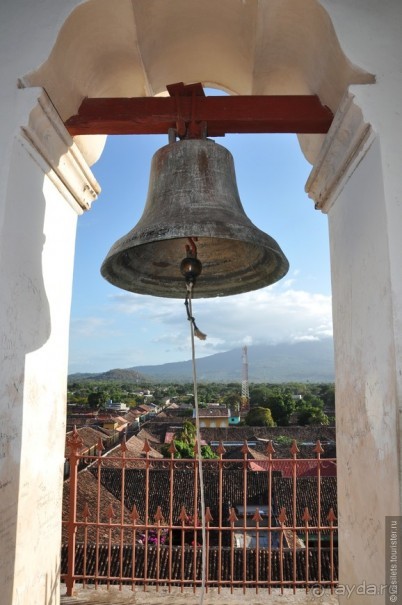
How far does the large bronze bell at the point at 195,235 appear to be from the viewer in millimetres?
2096

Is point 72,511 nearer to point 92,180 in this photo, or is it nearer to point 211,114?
point 92,180

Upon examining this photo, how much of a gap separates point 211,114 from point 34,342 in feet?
4.70

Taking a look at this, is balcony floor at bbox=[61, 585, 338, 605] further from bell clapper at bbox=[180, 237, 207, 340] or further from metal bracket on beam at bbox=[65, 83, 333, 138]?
metal bracket on beam at bbox=[65, 83, 333, 138]

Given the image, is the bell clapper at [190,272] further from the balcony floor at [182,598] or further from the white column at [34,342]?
the balcony floor at [182,598]

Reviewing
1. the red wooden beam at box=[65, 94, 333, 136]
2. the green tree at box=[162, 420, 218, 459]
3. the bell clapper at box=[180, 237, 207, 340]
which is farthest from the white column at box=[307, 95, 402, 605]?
the green tree at box=[162, 420, 218, 459]

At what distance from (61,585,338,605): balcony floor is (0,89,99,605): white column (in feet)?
3.56

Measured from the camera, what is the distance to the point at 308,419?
46625 millimetres

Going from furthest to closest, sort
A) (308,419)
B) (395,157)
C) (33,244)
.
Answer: (308,419) → (33,244) → (395,157)

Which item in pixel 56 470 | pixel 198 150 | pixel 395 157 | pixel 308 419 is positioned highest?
pixel 198 150

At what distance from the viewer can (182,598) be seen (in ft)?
11.8

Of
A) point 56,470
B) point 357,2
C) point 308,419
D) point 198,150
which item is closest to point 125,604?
point 56,470

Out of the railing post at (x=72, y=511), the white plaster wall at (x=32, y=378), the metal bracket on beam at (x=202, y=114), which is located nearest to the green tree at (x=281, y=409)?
the railing post at (x=72, y=511)

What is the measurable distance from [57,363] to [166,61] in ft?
6.11

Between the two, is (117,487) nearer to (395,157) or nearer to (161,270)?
(161,270)
